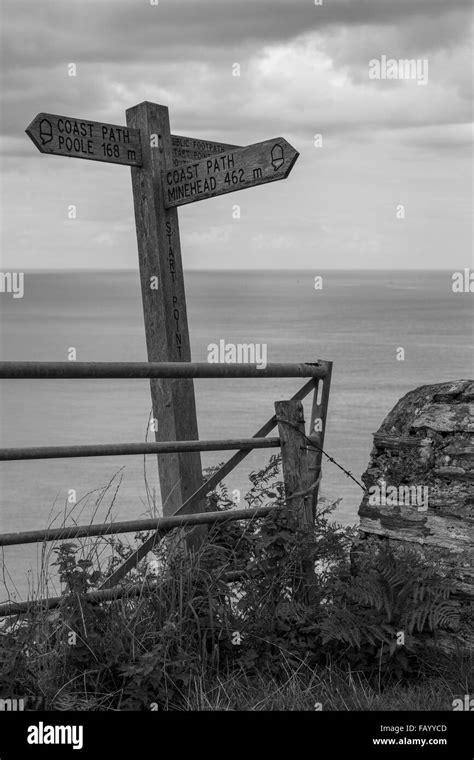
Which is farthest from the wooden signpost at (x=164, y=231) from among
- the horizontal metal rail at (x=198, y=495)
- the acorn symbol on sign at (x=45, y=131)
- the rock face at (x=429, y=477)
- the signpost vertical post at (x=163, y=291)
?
the rock face at (x=429, y=477)

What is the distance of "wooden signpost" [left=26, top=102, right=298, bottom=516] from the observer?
229 inches

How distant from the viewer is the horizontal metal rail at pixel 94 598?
4.27 meters

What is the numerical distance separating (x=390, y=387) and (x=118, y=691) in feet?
67.4

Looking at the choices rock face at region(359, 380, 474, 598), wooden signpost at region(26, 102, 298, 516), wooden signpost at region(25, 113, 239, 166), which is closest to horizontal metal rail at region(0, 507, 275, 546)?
rock face at region(359, 380, 474, 598)

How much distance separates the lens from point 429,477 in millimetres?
5086

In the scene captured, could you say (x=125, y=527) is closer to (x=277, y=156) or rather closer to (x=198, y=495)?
(x=198, y=495)

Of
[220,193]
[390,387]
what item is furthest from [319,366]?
[390,387]

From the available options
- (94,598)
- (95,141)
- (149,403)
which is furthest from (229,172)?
(149,403)

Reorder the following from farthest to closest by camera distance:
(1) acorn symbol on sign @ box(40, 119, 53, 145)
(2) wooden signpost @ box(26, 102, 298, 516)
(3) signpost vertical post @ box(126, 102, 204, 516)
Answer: (3) signpost vertical post @ box(126, 102, 204, 516) < (2) wooden signpost @ box(26, 102, 298, 516) < (1) acorn symbol on sign @ box(40, 119, 53, 145)

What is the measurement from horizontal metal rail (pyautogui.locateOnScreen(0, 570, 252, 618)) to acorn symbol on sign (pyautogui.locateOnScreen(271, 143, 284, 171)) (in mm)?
2222

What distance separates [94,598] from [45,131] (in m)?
2.62

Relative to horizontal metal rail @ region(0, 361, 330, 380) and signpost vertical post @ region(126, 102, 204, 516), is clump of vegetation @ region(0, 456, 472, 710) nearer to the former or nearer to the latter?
horizontal metal rail @ region(0, 361, 330, 380)

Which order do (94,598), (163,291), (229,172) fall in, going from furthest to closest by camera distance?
(163,291)
(229,172)
(94,598)
